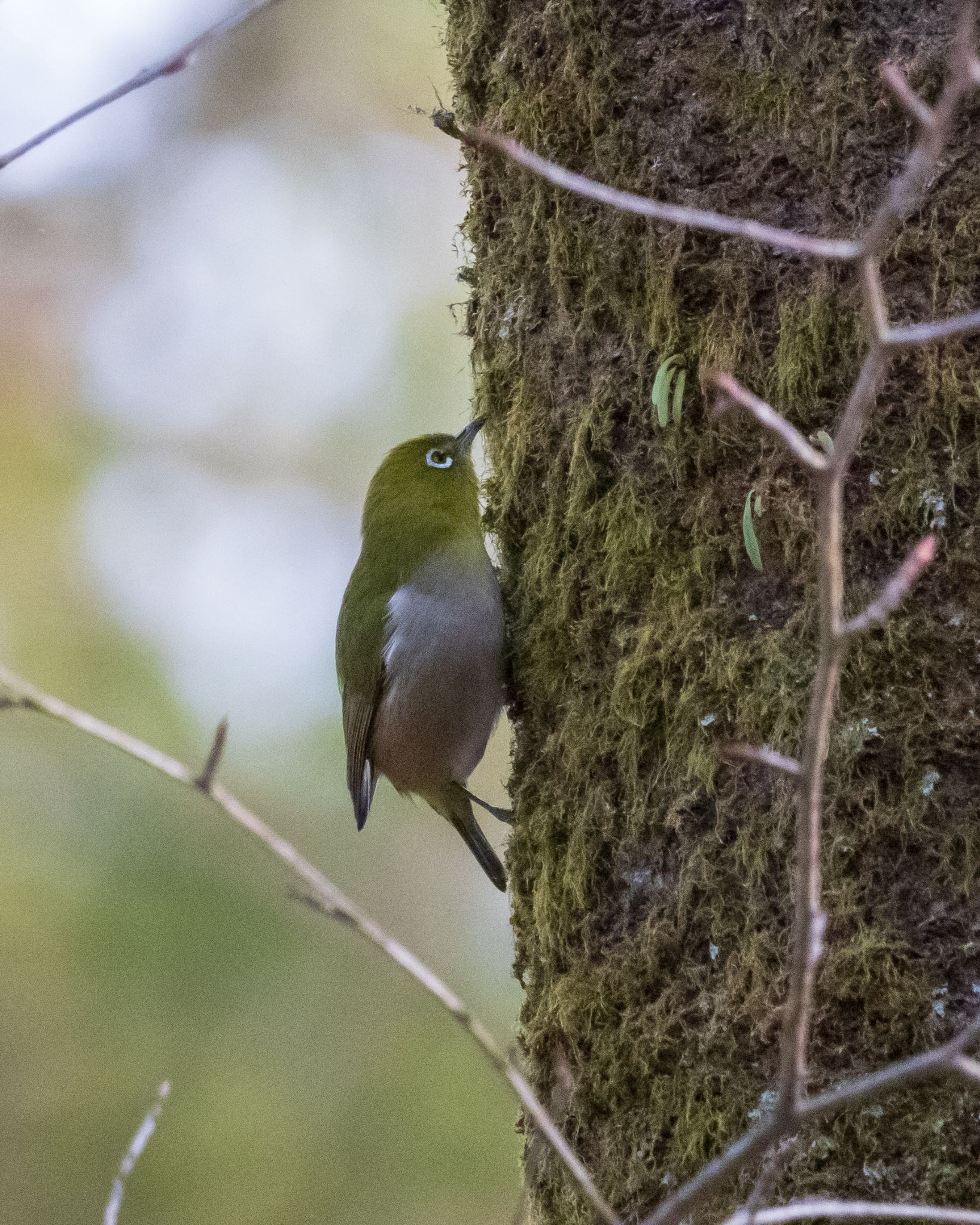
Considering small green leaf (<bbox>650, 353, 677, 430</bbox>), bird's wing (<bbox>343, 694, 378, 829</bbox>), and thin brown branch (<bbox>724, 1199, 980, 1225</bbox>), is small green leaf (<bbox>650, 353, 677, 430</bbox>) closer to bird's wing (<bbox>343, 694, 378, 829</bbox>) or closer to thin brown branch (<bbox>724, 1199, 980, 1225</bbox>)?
thin brown branch (<bbox>724, 1199, 980, 1225</bbox>)

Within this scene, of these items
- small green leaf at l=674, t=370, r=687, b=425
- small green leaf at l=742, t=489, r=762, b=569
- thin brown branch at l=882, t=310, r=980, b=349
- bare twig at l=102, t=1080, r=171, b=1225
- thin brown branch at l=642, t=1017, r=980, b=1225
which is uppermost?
small green leaf at l=674, t=370, r=687, b=425

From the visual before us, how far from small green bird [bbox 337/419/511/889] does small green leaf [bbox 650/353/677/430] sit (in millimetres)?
1175

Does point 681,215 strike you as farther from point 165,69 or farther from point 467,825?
point 467,825

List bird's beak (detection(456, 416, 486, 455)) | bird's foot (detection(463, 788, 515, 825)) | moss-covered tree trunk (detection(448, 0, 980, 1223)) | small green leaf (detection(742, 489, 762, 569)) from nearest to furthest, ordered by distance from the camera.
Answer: moss-covered tree trunk (detection(448, 0, 980, 1223)), small green leaf (detection(742, 489, 762, 569)), bird's foot (detection(463, 788, 515, 825)), bird's beak (detection(456, 416, 486, 455))

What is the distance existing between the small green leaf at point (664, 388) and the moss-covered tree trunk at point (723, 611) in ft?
0.13

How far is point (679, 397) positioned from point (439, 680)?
1.64 m

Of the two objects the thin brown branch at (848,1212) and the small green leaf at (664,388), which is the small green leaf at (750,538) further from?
the thin brown branch at (848,1212)

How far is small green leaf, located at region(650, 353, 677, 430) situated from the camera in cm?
255

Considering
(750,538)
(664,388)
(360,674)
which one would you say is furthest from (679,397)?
(360,674)

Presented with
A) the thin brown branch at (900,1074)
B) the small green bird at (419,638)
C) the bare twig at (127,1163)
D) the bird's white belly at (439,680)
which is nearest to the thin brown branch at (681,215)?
the thin brown branch at (900,1074)

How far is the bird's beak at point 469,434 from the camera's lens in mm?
3465

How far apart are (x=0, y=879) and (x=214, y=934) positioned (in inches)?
52.5

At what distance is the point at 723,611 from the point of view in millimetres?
2436

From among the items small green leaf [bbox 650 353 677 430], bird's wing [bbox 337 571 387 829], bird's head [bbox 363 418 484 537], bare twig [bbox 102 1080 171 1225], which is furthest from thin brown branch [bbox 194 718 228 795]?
bird's wing [bbox 337 571 387 829]
